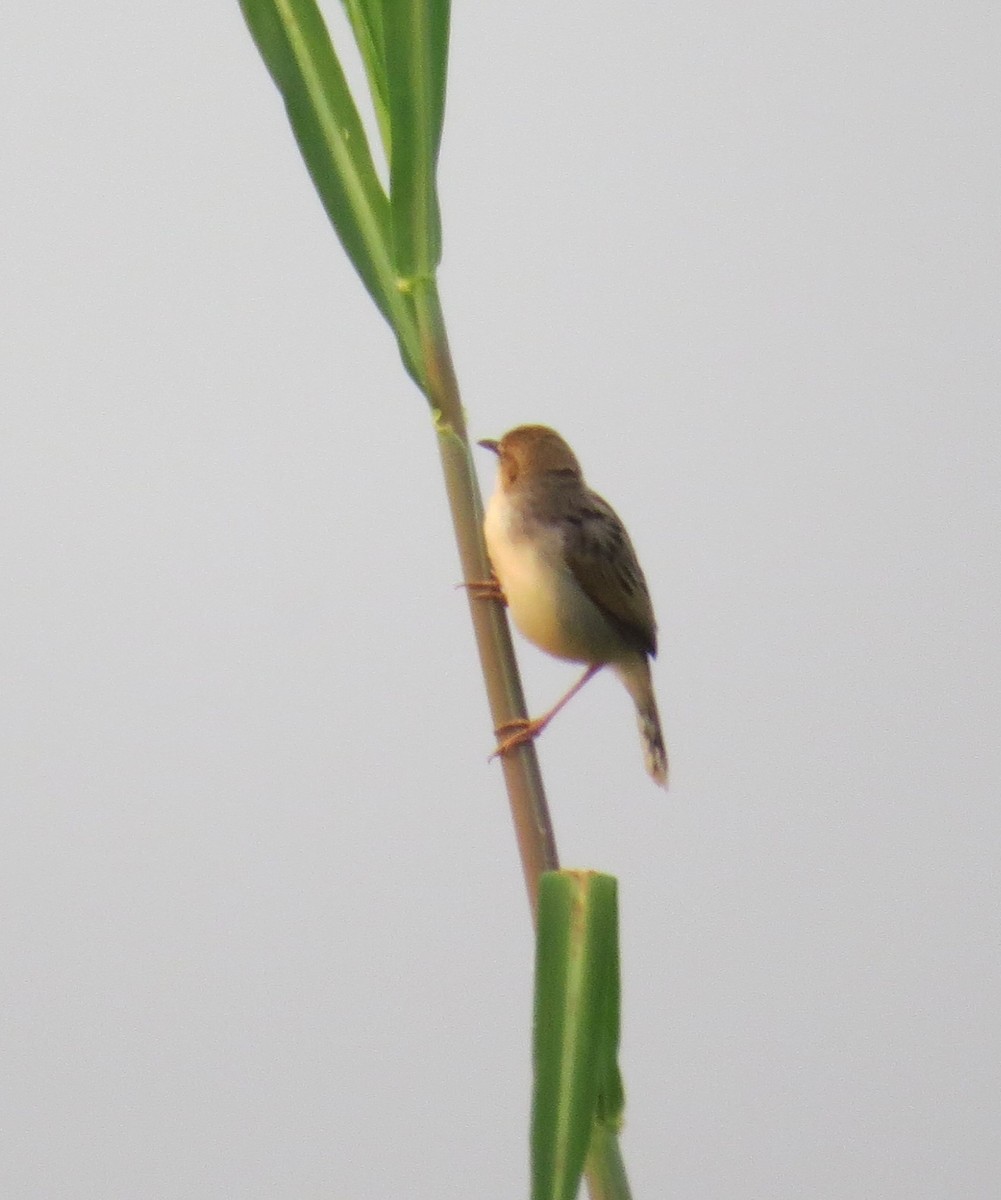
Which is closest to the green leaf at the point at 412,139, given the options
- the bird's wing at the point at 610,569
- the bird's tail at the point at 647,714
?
the bird's wing at the point at 610,569

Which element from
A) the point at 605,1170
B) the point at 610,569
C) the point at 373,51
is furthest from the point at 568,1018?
the point at 610,569

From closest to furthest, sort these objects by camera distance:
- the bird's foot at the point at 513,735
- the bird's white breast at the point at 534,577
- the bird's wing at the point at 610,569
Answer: the bird's foot at the point at 513,735 < the bird's white breast at the point at 534,577 < the bird's wing at the point at 610,569

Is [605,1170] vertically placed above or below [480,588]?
below

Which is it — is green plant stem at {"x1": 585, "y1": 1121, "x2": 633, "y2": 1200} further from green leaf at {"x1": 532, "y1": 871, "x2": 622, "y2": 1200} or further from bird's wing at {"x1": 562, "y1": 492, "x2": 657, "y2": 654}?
→ bird's wing at {"x1": 562, "y1": 492, "x2": 657, "y2": 654}

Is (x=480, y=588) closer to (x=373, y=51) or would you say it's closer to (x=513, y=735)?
(x=513, y=735)

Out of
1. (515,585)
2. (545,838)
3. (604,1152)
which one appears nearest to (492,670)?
(545,838)

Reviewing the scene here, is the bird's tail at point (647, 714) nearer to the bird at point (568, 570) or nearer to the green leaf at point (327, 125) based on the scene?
the bird at point (568, 570)

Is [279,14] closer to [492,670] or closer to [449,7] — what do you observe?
[449,7]
